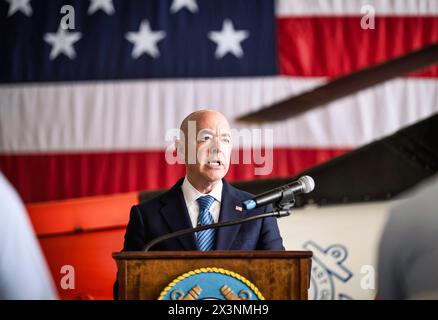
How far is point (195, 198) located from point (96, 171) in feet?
3.38

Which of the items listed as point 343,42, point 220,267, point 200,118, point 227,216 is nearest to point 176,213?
point 227,216

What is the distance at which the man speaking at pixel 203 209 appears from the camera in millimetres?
2086

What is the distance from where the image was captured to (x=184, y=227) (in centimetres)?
217

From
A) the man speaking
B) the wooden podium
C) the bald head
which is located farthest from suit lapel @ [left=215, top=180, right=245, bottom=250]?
the wooden podium

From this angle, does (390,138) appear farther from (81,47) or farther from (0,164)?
(0,164)

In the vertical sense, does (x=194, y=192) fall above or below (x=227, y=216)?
above

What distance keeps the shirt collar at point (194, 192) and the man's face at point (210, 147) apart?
3 cm

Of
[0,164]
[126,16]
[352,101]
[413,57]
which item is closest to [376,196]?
[352,101]

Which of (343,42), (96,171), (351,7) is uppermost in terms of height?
(351,7)

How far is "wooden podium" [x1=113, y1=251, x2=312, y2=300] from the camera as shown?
173 centimetres

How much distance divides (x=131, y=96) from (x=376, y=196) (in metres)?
1.27

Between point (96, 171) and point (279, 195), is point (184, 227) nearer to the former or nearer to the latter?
point (279, 195)

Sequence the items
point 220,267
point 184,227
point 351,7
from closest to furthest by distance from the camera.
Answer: point 220,267, point 184,227, point 351,7

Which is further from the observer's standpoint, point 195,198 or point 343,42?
point 343,42
